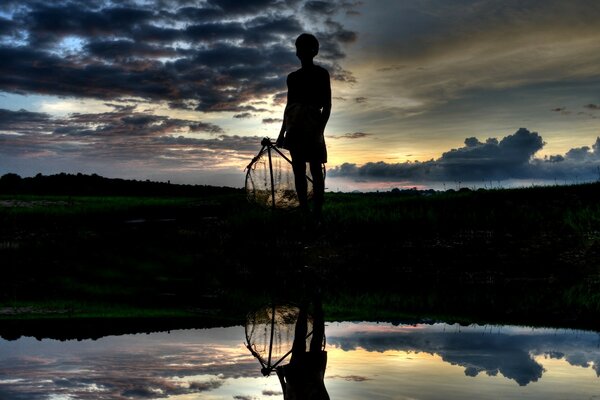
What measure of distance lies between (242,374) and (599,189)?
15.2 m

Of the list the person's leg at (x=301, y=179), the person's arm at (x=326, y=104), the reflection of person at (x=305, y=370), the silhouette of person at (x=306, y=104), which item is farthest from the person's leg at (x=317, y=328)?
the person's arm at (x=326, y=104)

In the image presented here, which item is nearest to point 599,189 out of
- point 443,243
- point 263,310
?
point 443,243

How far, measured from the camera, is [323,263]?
1270 cm

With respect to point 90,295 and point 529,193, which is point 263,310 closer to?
point 90,295

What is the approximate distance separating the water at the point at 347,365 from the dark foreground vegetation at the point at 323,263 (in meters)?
→ 0.73

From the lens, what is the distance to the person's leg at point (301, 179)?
37.4 ft

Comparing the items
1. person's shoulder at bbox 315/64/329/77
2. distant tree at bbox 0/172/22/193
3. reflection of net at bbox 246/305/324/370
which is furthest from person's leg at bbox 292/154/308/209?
distant tree at bbox 0/172/22/193

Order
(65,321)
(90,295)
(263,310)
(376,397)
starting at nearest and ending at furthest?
(376,397)
(65,321)
(263,310)
(90,295)

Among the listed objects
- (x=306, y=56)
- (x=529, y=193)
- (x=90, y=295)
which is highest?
(x=306, y=56)

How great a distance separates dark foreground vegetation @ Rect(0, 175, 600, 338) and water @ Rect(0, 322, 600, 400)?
731 mm

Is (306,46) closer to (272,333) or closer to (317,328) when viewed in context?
(317,328)

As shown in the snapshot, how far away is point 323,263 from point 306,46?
4.25 metres

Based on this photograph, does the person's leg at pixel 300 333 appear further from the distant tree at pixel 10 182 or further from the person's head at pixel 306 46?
the distant tree at pixel 10 182

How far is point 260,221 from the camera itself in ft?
57.1
